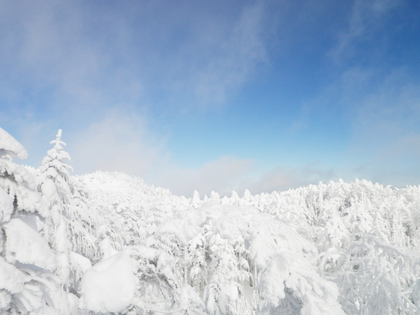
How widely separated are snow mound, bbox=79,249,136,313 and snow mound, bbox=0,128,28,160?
8.31 ft

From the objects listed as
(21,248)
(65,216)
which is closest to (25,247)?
(21,248)

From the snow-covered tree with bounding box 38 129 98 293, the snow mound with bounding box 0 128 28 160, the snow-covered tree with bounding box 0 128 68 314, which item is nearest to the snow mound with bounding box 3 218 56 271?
the snow-covered tree with bounding box 0 128 68 314

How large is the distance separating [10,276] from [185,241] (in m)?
4.87

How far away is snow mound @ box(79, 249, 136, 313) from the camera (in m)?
4.20

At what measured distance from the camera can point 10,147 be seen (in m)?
3.77

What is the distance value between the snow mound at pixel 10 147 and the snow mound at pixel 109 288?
2.53 m

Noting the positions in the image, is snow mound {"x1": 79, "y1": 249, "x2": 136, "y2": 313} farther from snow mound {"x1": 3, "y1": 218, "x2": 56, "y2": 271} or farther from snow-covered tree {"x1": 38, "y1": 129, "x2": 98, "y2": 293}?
snow-covered tree {"x1": 38, "y1": 129, "x2": 98, "y2": 293}

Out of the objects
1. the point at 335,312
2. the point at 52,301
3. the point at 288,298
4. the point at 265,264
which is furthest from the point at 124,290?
the point at 335,312

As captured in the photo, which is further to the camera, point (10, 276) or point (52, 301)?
point (52, 301)

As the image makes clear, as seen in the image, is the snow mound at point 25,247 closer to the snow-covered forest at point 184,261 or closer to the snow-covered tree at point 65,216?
the snow-covered forest at point 184,261

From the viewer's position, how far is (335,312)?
3.99 meters

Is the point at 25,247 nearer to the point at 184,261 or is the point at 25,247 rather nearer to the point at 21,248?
the point at 21,248

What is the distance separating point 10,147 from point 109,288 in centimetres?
298

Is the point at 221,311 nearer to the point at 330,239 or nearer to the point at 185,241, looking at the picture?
the point at 185,241
